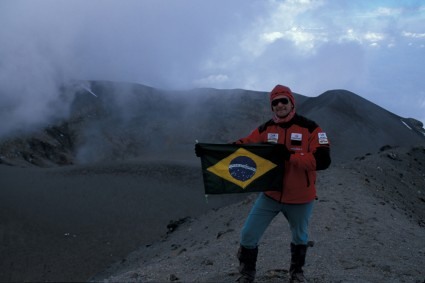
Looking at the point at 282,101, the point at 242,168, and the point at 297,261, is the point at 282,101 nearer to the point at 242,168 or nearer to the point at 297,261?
the point at 242,168

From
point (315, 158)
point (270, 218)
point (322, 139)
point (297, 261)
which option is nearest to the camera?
point (315, 158)

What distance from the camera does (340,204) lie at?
38.4 ft

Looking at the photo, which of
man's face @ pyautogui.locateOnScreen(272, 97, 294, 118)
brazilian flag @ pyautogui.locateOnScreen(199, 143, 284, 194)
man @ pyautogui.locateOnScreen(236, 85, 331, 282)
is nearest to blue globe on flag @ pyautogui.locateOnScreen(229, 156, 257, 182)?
brazilian flag @ pyautogui.locateOnScreen(199, 143, 284, 194)

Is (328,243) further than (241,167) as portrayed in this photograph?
Yes

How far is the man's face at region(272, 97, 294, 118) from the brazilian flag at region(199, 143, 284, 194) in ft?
1.26

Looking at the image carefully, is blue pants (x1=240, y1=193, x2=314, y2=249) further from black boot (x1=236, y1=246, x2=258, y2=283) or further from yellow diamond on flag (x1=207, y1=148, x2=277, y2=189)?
yellow diamond on flag (x1=207, y1=148, x2=277, y2=189)

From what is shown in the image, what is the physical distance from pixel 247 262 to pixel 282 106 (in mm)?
1916

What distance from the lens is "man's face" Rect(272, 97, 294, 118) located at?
521cm

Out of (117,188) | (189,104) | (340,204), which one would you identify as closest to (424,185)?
(340,204)

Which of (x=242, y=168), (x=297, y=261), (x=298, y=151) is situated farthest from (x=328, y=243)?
(x=298, y=151)

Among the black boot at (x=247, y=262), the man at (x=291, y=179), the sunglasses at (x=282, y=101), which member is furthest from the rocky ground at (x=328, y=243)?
the sunglasses at (x=282, y=101)

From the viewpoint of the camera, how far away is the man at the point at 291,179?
16.9 ft

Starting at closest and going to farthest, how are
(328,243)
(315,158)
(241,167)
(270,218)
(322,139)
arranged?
(315,158) < (322,139) < (270,218) < (241,167) < (328,243)

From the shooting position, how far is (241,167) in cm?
555
